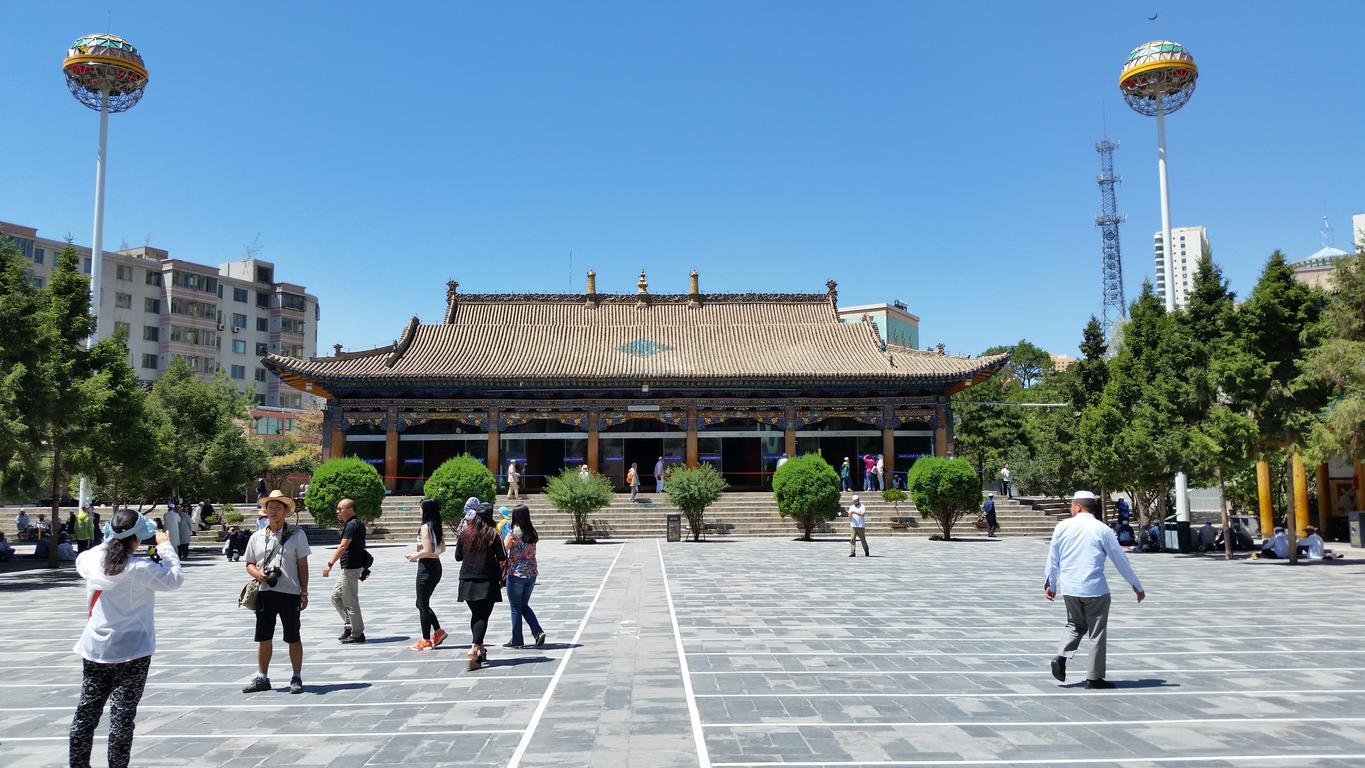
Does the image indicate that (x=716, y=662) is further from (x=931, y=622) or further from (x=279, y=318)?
(x=279, y=318)

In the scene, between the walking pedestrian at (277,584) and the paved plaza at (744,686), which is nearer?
the paved plaza at (744,686)

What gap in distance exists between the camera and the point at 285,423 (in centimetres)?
6019

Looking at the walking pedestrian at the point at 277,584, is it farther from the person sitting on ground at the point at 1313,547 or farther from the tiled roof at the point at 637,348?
the tiled roof at the point at 637,348

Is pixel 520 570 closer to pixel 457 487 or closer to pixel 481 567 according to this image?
pixel 481 567

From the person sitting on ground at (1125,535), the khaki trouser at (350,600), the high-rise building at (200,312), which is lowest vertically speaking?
the person sitting on ground at (1125,535)

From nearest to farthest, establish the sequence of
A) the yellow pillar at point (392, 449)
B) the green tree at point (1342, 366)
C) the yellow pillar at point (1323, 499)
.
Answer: the green tree at point (1342, 366) < the yellow pillar at point (1323, 499) < the yellow pillar at point (392, 449)

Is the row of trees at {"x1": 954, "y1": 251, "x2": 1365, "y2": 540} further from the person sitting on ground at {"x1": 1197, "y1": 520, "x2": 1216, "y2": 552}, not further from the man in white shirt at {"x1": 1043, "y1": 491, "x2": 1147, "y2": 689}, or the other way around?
the man in white shirt at {"x1": 1043, "y1": 491, "x2": 1147, "y2": 689}

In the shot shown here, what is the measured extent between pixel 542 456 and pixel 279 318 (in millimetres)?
37374

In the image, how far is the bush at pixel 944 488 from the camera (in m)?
24.6

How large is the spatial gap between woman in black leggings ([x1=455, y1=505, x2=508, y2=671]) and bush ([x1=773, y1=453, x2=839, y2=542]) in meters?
17.1

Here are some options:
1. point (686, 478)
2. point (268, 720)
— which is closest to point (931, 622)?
point (268, 720)

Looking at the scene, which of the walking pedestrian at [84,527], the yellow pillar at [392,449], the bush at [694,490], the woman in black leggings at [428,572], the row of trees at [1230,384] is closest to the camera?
the woman in black leggings at [428,572]

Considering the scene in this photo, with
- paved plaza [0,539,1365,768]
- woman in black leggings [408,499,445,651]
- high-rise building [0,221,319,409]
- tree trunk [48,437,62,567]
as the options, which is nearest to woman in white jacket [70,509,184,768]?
paved plaza [0,539,1365,768]

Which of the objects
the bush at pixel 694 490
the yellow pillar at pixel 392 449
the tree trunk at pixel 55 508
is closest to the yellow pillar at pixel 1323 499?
the bush at pixel 694 490
